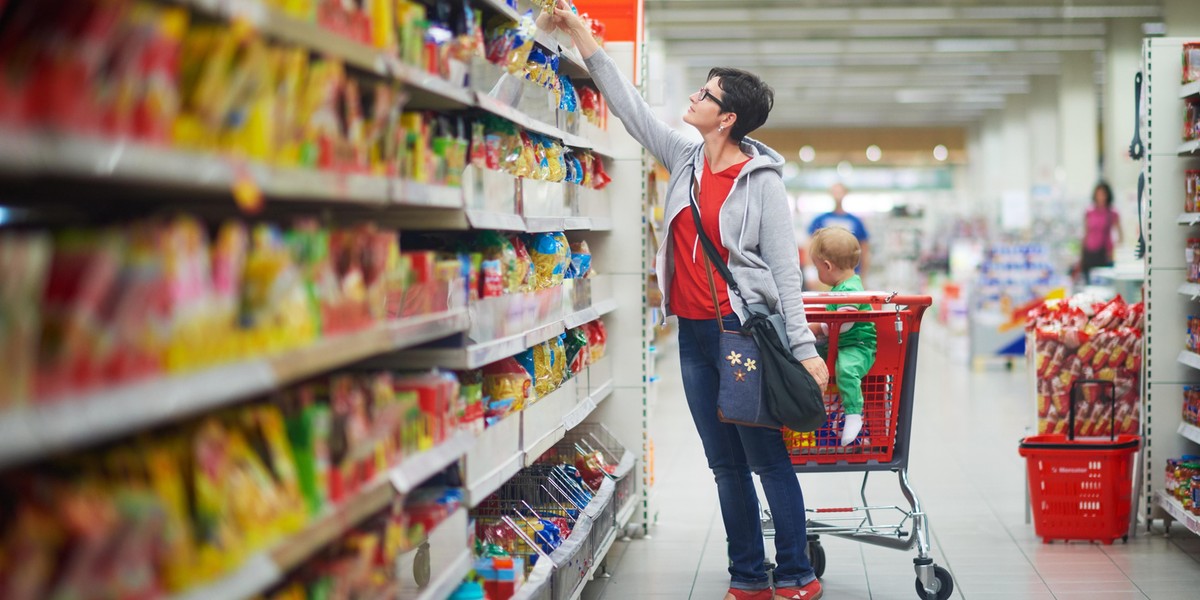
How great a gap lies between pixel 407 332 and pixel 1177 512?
12.1ft

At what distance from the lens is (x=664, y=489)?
649cm

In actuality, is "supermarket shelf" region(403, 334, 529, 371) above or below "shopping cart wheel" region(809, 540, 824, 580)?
above

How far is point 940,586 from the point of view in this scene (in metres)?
4.11

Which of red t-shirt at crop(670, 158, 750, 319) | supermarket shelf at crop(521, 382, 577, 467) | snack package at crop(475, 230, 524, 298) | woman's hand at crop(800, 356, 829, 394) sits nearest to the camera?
snack package at crop(475, 230, 524, 298)

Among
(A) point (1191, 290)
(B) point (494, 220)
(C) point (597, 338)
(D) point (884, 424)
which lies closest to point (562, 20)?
(B) point (494, 220)

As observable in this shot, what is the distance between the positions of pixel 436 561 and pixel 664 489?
3919 mm

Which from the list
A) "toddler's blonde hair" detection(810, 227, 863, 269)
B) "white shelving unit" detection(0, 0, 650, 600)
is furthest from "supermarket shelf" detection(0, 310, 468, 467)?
"toddler's blonde hair" detection(810, 227, 863, 269)

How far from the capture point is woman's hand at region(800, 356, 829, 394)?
3756mm

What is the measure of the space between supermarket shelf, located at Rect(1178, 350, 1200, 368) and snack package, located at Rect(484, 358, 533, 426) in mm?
2843

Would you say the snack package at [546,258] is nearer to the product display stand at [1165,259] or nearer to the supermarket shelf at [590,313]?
the supermarket shelf at [590,313]

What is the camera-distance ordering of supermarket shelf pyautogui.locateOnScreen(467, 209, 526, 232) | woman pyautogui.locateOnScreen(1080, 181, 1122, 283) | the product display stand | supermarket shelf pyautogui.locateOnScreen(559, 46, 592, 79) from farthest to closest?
woman pyautogui.locateOnScreen(1080, 181, 1122, 283), the product display stand, supermarket shelf pyautogui.locateOnScreen(559, 46, 592, 79), supermarket shelf pyautogui.locateOnScreen(467, 209, 526, 232)

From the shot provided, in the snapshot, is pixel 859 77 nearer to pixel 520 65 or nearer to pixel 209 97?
pixel 520 65

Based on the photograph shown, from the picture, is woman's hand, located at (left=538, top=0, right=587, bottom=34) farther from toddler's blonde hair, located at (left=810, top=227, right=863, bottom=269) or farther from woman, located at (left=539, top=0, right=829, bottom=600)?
toddler's blonde hair, located at (left=810, top=227, right=863, bottom=269)

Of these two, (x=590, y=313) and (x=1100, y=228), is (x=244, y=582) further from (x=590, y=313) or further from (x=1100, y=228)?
(x=1100, y=228)
